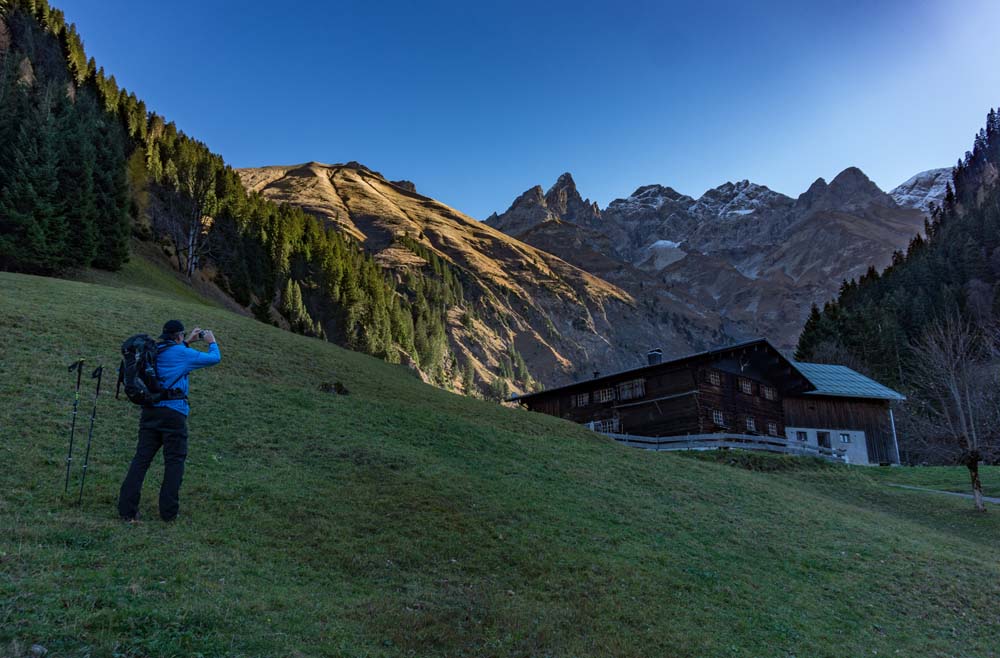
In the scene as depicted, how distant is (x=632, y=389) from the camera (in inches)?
1902

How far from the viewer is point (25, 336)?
22844mm

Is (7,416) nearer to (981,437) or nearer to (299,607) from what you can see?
(299,607)

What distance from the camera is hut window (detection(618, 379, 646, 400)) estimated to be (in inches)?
1875

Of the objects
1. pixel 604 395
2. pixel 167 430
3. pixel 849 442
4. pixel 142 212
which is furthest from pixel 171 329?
pixel 142 212

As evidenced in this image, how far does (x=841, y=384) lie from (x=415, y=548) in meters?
53.9

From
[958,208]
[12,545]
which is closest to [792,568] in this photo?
[12,545]

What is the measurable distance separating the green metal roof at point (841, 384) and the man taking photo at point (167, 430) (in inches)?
1980

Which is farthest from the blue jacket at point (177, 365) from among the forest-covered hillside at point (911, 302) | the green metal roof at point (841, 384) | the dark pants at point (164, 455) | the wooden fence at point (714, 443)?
the forest-covered hillside at point (911, 302)

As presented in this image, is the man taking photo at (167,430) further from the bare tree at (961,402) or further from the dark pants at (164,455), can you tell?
the bare tree at (961,402)

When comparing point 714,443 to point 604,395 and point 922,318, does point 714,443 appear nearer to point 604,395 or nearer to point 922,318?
point 604,395

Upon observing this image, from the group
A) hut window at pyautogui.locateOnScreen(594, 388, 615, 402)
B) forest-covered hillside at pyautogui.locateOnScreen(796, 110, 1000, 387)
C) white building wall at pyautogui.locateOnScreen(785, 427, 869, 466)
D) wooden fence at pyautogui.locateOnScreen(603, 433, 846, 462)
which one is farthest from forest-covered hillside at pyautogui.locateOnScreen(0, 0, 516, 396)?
forest-covered hillside at pyautogui.locateOnScreen(796, 110, 1000, 387)

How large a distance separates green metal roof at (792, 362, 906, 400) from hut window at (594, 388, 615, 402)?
1576 cm


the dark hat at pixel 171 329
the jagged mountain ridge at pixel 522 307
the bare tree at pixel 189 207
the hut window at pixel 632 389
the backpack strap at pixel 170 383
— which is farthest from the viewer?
the jagged mountain ridge at pixel 522 307

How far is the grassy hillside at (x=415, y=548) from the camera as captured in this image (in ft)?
25.2
